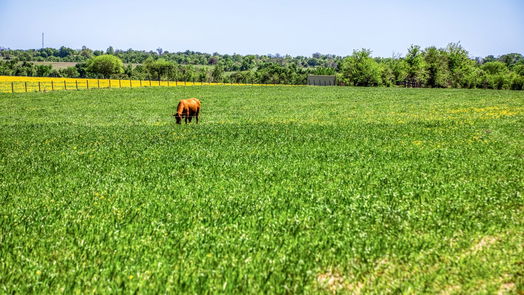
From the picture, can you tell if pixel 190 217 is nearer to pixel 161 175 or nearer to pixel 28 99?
pixel 161 175

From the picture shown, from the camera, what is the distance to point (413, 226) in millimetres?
7594

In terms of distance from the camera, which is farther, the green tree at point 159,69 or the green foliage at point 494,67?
the green foliage at point 494,67

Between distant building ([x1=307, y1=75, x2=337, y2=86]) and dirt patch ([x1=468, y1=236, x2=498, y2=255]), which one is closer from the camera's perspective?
dirt patch ([x1=468, y1=236, x2=498, y2=255])

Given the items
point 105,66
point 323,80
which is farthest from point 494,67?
point 105,66

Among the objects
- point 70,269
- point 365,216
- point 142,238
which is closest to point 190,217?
point 142,238

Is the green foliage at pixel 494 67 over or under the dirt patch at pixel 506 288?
over

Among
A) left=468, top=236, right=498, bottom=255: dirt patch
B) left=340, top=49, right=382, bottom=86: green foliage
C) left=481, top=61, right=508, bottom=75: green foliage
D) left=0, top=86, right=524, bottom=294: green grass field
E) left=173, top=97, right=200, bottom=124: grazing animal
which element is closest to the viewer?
left=0, top=86, right=524, bottom=294: green grass field

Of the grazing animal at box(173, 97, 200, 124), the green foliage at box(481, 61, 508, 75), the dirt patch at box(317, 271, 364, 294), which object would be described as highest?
the green foliage at box(481, 61, 508, 75)

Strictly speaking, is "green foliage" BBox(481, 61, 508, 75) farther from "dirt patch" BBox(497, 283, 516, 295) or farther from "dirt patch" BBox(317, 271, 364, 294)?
"dirt patch" BBox(317, 271, 364, 294)

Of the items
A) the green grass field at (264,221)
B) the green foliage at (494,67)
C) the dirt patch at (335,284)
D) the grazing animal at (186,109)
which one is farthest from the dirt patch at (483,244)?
the green foliage at (494,67)

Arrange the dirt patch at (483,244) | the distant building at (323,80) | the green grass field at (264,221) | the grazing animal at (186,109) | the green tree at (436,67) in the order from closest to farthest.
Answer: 1. the green grass field at (264,221)
2. the dirt patch at (483,244)
3. the grazing animal at (186,109)
4. the green tree at (436,67)
5. the distant building at (323,80)

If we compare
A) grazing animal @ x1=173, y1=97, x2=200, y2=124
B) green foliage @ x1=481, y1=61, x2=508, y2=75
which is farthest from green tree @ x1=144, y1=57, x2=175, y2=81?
green foliage @ x1=481, y1=61, x2=508, y2=75

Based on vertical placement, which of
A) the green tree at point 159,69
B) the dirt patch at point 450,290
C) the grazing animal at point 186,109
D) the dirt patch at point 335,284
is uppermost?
the green tree at point 159,69

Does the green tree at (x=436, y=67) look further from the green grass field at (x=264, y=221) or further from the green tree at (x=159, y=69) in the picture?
the green grass field at (x=264, y=221)
